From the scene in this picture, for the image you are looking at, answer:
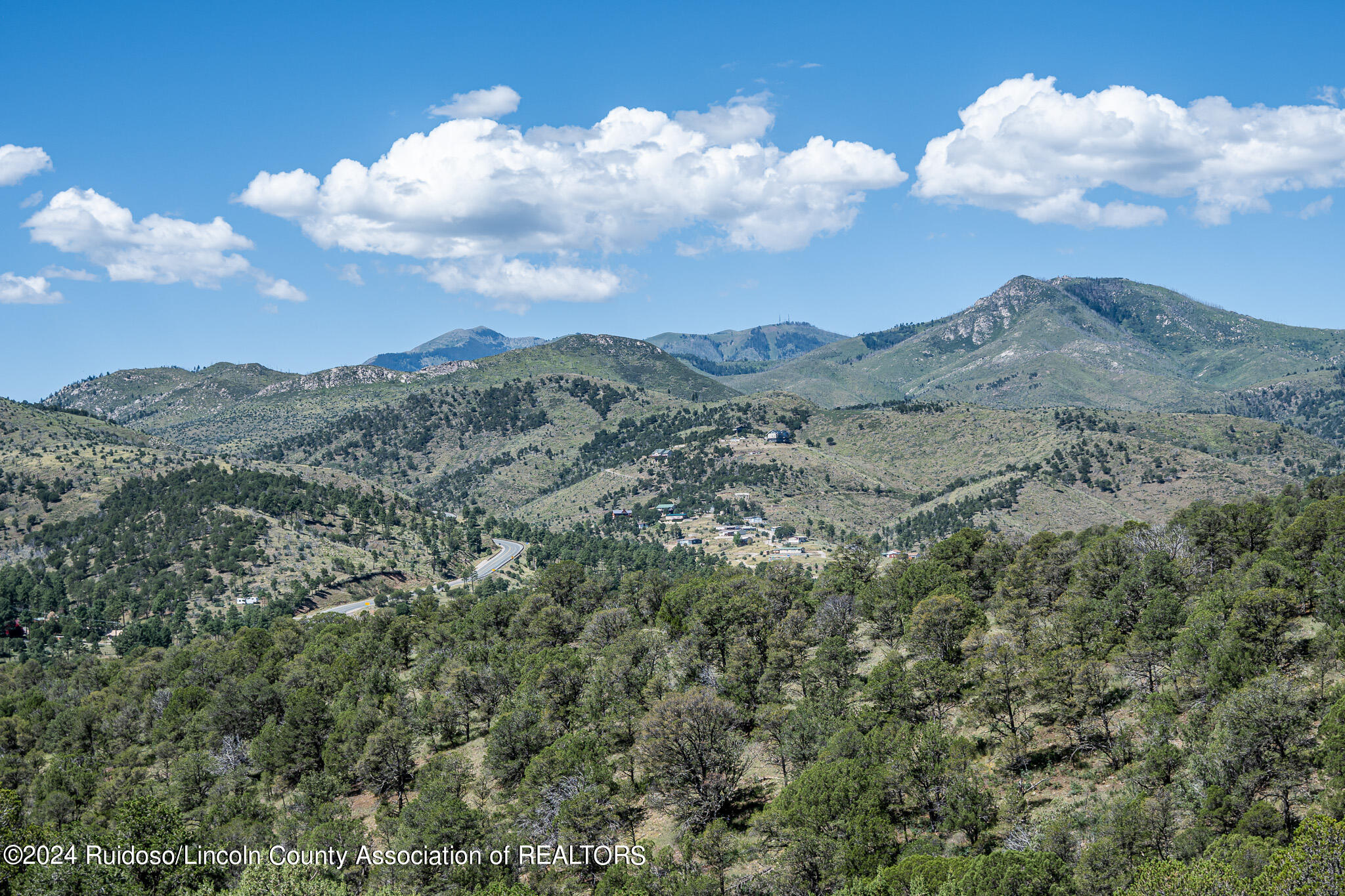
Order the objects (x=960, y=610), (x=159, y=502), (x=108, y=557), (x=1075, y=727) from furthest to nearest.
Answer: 1. (x=159, y=502)
2. (x=108, y=557)
3. (x=960, y=610)
4. (x=1075, y=727)

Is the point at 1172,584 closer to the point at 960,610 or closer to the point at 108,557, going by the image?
the point at 960,610

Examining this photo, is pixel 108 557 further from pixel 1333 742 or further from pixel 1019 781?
pixel 1333 742

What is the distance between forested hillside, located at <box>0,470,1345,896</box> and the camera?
131 feet

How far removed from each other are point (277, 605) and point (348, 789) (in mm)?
96381

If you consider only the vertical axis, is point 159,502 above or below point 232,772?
above

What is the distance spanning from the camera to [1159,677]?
55500mm

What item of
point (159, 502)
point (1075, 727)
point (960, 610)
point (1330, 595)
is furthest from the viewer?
point (159, 502)

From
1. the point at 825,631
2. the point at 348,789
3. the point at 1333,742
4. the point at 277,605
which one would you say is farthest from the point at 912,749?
the point at 277,605

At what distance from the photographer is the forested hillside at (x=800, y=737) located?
1572 inches

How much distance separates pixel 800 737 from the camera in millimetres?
52750

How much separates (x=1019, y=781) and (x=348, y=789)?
5613 centimetres

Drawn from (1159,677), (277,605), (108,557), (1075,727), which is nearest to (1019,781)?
(1075,727)

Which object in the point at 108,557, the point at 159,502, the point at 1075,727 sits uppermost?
the point at 159,502

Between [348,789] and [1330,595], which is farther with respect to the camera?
[348,789]
